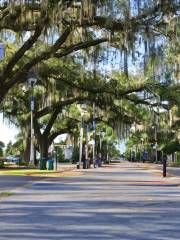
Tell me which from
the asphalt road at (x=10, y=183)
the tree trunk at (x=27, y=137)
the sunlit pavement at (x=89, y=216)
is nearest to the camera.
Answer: the sunlit pavement at (x=89, y=216)

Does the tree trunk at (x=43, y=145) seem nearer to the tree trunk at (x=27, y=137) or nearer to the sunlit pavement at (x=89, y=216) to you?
the tree trunk at (x=27, y=137)

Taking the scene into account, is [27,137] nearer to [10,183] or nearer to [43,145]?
[43,145]

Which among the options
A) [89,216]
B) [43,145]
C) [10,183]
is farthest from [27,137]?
[89,216]

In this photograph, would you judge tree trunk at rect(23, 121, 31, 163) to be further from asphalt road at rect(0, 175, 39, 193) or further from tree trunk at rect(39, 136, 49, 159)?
asphalt road at rect(0, 175, 39, 193)

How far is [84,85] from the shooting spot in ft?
155

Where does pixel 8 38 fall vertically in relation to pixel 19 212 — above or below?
above

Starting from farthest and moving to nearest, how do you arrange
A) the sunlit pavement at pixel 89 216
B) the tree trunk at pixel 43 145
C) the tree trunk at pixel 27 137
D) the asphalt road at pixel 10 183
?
1. the tree trunk at pixel 43 145
2. the tree trunk at pixel 27 137
3. the asphalt road at pixel 10 183
4. the sunlit pavement at pixel 89 216

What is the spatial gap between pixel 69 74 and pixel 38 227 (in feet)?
116

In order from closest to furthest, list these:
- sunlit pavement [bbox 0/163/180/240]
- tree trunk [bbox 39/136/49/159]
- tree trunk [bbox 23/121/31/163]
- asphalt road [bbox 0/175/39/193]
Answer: sunlit pavement [bbox 0/163/180/240] < asphalt road [bbox 0/175/39/193] < tree trunk [bbox 23/121/31/163] < tree trunk [bbox 39/136/49/159]

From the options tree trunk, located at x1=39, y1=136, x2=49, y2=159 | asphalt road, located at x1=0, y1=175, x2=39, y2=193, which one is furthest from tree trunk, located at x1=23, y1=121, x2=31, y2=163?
asphalt road, located at x1=0, y1=175, x2=39, y2=193

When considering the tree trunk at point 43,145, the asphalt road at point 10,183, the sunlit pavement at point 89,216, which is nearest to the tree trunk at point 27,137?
the tree trunk at point 43,145

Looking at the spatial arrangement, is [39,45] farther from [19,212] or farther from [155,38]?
[19,212]

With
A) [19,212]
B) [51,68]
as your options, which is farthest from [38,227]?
[51,68]

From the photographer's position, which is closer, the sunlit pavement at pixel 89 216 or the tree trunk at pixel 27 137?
the sunlit pavement at pixel 89 216
